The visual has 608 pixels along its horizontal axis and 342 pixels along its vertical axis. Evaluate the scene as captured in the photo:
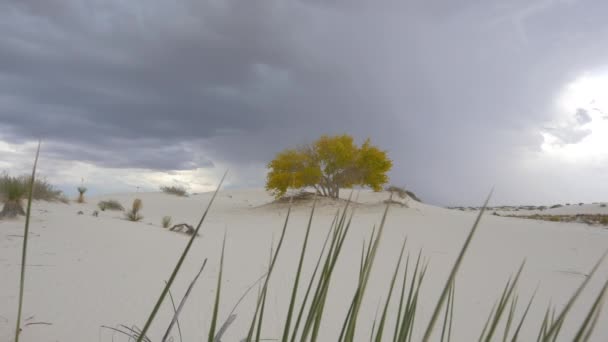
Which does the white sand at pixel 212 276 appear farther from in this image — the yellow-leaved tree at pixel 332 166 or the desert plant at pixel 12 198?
the yellow-leaved tree at pixel 332 166

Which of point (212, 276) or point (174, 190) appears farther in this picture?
point (174, 190)

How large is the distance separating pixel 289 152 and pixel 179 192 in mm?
9179

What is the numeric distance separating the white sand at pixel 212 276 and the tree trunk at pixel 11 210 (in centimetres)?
26

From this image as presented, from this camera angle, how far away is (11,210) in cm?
549

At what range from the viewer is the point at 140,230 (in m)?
6.50

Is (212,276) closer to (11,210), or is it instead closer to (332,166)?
(11,210)

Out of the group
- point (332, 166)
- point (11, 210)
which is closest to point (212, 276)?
point (11, 210)

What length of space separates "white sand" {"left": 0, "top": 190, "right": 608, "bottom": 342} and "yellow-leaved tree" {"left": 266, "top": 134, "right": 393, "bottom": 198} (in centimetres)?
600

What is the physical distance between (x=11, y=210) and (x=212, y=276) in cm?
355

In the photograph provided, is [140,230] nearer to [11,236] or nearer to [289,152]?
[11,236]

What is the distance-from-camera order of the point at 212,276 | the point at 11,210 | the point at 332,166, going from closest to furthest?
1. the point at 212,276
2. the point at 11,210
3. the point at 332,166

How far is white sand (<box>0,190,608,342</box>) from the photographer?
2842mm

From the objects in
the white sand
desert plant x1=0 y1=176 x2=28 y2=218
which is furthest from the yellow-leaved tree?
desert plant x1=0 y1=176 x2=28 y2=218

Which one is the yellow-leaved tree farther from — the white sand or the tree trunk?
the tree trunk
